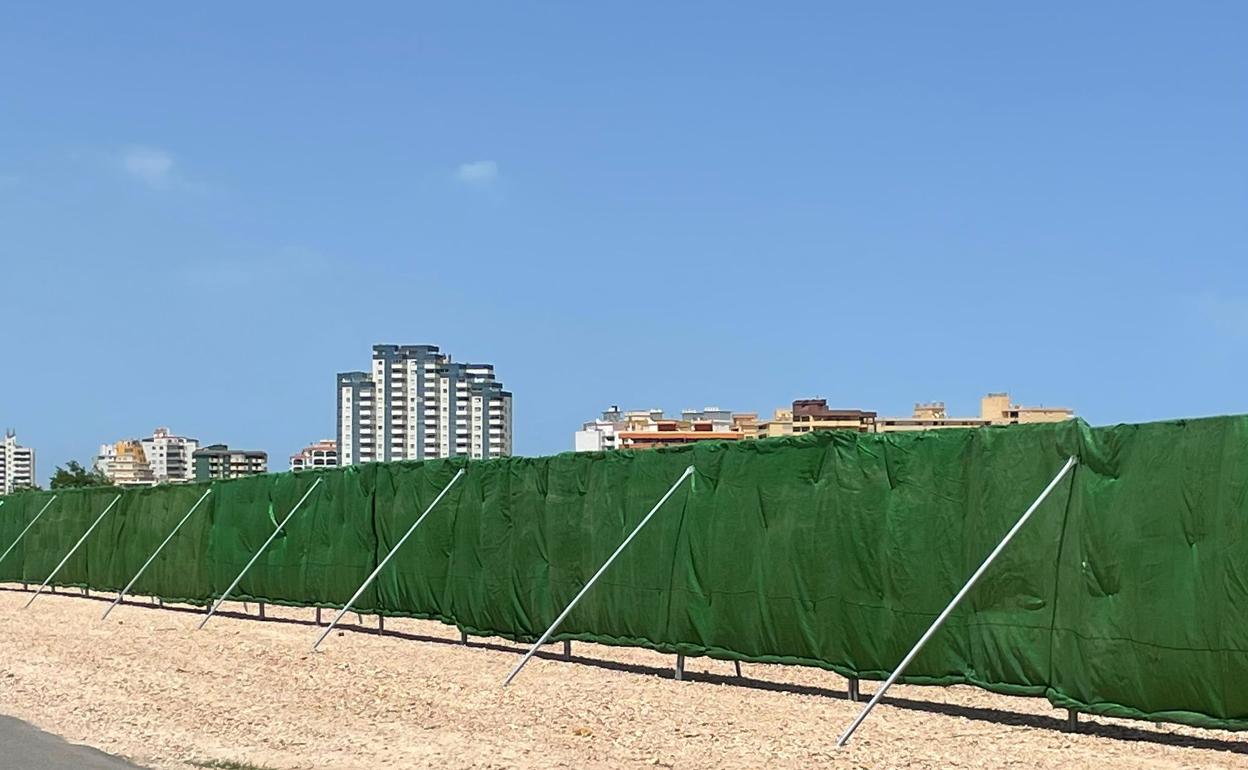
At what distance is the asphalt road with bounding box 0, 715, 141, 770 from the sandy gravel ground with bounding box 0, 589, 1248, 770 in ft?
0.95

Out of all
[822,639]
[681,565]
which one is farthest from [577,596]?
[822,639]

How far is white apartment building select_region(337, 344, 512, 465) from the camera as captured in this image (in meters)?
194

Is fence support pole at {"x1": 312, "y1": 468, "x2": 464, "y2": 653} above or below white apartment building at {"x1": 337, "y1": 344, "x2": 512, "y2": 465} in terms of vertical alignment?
below

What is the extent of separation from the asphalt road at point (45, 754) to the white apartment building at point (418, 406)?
590 feet

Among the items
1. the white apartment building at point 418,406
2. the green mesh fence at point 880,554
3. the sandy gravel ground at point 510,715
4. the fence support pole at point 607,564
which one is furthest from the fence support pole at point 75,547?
the white apartment building at point 418,406

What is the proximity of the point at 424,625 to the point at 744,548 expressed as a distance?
1102 centimetres

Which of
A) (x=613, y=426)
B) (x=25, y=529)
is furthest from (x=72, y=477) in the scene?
(x=25, y=529)

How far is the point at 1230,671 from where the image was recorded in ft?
35.1

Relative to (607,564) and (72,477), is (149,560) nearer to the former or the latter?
(607,564)

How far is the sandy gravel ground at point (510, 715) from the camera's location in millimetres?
11281

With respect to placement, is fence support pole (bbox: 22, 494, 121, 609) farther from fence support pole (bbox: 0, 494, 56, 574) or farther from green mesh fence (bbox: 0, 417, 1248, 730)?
green mesh fence (bbox: 0, 417, 1248, 730)

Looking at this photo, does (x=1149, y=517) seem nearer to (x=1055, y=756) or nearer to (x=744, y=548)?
(x=1055, y=756)

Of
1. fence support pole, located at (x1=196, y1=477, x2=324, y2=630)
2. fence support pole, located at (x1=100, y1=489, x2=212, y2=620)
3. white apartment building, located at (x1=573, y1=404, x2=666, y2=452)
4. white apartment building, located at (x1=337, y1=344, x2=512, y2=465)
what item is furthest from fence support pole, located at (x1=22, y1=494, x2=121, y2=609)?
white apartment building, located at (x1=337, y1=344, x2=512, y2=465)

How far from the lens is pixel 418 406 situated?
636ft
